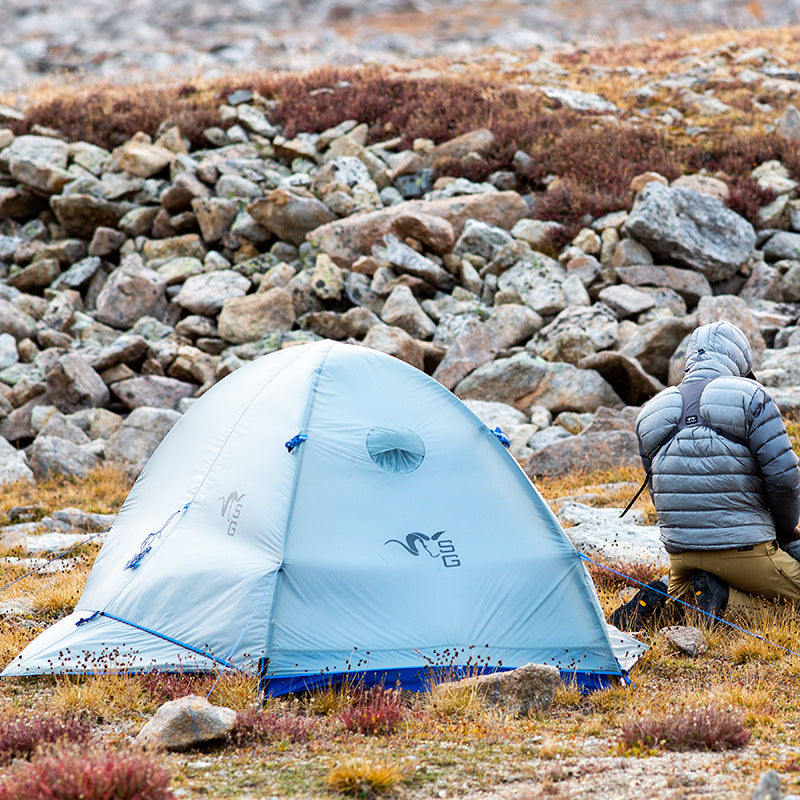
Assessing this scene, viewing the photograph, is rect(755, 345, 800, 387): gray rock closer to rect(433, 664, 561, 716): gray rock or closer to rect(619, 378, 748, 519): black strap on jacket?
rect(619, 378, 748, 519): black strap on jacket

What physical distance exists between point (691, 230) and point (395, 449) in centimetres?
1219

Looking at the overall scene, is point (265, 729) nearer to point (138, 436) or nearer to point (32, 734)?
point (32, 734)

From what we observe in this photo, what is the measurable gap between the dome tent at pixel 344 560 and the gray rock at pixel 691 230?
36.0ft

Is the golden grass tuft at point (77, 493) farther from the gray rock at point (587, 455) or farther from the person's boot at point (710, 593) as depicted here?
the person's boot at point (710, 593)

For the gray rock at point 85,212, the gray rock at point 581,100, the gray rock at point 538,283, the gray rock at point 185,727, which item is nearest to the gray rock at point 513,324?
the gray rock at point 538,283

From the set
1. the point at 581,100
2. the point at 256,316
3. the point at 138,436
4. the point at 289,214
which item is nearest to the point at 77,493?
the point at 138,436

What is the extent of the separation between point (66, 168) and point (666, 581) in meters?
19.1

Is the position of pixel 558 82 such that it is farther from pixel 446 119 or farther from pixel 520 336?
pixel 520 336

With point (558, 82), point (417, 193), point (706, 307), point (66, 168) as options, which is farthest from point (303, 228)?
point (558, 82)

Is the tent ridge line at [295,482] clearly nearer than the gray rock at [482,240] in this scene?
Yes

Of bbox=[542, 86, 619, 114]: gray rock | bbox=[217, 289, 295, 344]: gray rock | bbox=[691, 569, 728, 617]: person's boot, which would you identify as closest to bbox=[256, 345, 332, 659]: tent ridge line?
bbox=[691, 569, 728, 617]: person's boot

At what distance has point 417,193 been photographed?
20094 millimetres

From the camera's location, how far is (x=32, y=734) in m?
4.73

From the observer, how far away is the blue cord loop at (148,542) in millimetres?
6484
